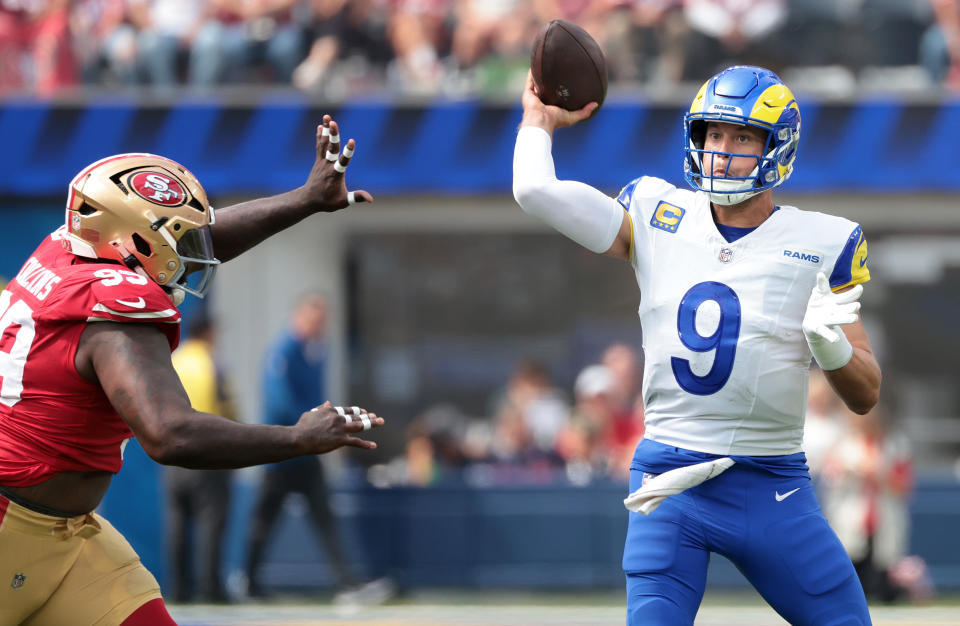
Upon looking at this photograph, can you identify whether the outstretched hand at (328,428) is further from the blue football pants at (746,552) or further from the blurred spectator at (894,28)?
the blurred spectator at (894,28)

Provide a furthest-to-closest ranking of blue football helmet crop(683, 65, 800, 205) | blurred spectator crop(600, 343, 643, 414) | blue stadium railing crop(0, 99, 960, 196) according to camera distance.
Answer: blue stadium railing crop(0, 99, 960, 196), blurred spectator crop(600, 343, 643, 414), blue football helmet crop(683, 65, 800, 205)

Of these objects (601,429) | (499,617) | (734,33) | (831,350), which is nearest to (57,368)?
(831,350)

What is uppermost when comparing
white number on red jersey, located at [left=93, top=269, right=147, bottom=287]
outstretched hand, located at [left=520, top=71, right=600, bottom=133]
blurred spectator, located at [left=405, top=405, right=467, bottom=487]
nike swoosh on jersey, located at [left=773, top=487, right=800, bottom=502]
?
outstretched hand, located at [left=520, top=71, right=600, bottom=133]

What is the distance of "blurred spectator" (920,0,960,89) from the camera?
31.0 ft

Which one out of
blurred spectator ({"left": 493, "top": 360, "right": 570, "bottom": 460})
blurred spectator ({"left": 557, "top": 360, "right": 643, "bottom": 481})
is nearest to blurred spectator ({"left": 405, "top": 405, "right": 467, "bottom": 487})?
blurred spectator ({"left": 493, "top": 360, "right": 570, "bottom": 460})

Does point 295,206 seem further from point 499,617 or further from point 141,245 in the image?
point 499,617

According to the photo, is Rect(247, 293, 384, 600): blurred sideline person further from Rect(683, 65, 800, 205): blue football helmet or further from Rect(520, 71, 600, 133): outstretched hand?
Rect(683, 65, 800, 205): blue football helmet

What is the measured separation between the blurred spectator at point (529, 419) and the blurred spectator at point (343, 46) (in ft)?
7.91

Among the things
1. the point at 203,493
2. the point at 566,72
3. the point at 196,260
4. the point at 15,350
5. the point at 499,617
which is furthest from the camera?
the point at 203,493

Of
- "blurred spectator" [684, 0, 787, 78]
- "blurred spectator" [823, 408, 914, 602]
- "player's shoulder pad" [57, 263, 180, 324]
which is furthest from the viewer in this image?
"blurred spectator" [684, 0, 787, 78]

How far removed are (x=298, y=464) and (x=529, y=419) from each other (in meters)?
2.02

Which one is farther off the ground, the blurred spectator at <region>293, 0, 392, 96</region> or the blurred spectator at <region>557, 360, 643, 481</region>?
the blurred spectator at <region>293, 0, 392, 96</region>

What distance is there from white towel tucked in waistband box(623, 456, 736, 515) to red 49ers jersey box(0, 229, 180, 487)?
4.00 ft

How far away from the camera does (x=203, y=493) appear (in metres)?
7.86
